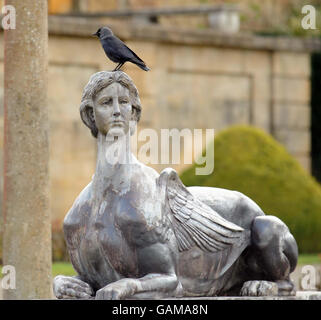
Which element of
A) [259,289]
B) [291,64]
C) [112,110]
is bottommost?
[259,289]

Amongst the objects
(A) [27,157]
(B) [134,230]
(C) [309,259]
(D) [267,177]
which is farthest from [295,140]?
(B) [134,230]

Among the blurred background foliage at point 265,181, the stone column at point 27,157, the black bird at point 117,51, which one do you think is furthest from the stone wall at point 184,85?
the black bird at point 117,51

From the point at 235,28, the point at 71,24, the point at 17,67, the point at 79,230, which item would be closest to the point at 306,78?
the point at 235,28

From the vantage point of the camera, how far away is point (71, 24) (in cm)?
1856

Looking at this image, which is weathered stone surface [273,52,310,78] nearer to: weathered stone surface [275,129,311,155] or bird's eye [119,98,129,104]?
weathered stone surface [275,129,311,155]

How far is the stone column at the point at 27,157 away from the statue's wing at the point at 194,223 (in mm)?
2827

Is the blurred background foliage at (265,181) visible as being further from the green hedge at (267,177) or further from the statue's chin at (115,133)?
the statue's chin at (115,133)

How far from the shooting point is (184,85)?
20.3 m

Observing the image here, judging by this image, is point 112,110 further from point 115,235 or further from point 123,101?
point 115,235

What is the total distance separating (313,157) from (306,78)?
232 centimetres

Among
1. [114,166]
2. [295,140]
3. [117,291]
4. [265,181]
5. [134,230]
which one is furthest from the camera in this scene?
[295,140]

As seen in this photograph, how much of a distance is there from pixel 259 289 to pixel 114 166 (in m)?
1.30

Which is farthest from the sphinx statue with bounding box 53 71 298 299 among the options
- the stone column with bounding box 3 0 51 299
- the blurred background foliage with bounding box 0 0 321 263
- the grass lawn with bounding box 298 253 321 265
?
the blurred background foliage with bounding box 0 0 321 263

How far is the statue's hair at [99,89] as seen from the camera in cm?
727
